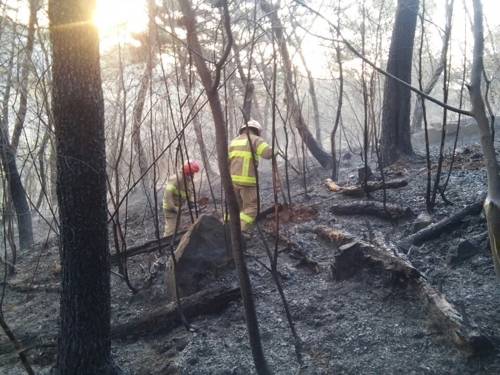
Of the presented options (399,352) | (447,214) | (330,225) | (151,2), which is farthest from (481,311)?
(151,2)

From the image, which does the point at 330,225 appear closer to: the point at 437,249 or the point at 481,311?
the point at 437,249

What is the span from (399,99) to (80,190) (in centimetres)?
576

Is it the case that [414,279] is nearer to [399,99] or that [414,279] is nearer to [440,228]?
[440,228]

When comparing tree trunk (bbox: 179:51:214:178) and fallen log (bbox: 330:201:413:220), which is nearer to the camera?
tree trunk (bbox: 179:51:214:178)

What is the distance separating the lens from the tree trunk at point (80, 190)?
2.79 m

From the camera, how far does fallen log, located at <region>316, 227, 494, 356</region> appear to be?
7.46 feet

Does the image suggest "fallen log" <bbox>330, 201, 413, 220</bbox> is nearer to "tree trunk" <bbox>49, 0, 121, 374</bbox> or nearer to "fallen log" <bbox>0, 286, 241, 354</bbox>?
"fallen log" <bbox>0, 286, 241, 354</bbox>

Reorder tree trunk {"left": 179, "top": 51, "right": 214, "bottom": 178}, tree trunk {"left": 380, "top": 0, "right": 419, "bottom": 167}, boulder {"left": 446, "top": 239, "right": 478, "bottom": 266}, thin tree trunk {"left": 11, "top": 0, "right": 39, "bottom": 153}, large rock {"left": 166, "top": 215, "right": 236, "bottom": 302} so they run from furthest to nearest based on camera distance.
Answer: tree trunk {"left": 380, "top": 0, "right": 419, "bottom": 167}, thin tree trunk {"left": 11, "top": 0, "right": 39, "bottom": 153}, tree trunk {"left": 179, "top": 51, "right": 214, "bottom": 178}, large rock {"left": 166, "top": 215, "right": 236, "bottom": 302}, boulder {"left": 446, "top": 239, "right": 478, "bottom": 266}

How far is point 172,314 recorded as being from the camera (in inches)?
146

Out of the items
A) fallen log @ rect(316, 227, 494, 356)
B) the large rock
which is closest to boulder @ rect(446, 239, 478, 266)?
fallen log @ rect(316, 227, 494, 356)

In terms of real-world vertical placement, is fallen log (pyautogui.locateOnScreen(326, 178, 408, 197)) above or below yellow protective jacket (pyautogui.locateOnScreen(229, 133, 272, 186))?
below

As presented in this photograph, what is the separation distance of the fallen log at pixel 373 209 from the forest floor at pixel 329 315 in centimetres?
7

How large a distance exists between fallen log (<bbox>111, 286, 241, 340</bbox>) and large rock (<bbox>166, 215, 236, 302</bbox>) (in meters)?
0.33

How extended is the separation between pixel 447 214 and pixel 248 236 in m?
2.28
